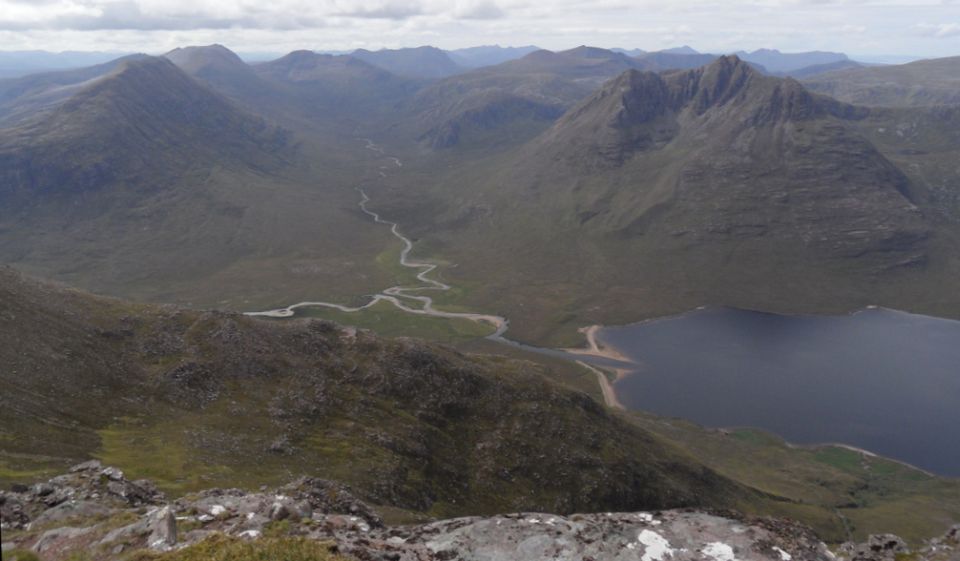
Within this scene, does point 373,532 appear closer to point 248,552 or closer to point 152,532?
point 248,552

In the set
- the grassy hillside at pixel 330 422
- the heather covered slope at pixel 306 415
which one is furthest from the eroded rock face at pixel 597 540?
the heather covered slope at pixel 306 415

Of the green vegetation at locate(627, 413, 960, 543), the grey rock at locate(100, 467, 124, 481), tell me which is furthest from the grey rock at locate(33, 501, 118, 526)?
the green vegetation at locate(627, 413, 960, 543)

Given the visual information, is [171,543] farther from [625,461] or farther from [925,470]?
[925,470]

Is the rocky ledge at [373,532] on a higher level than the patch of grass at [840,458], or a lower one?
higher

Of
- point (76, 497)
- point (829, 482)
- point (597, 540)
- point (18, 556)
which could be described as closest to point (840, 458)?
point (829, 482)

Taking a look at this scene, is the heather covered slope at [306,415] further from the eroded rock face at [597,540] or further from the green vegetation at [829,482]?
the eroded rock face at [597,540]

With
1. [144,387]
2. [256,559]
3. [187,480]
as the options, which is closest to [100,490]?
[187,480]

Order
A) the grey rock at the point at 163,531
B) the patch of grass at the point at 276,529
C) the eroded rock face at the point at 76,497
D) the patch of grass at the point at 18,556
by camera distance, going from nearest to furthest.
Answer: the patch of grass at the point at 18,556 → the grey rock at the point at 163,531 → the patch of grass at the point at 276,529 → the eroded rock face at the point at 76,497
